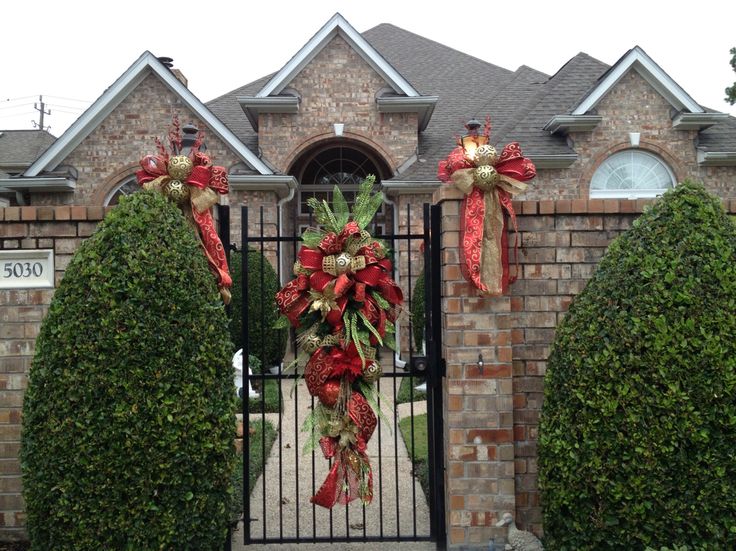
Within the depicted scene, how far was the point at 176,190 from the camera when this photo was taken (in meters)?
4.16

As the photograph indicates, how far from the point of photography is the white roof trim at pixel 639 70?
12.4 metres

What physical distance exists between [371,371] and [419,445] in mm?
3606

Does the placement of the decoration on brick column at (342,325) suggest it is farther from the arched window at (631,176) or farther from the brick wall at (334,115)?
the brick wall at (334,115)

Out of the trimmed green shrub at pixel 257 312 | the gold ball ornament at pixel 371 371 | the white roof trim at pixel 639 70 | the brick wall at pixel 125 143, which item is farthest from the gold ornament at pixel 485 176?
the brick wall at pixel 125 143

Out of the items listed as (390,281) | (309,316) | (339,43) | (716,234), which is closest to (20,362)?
(309,316)

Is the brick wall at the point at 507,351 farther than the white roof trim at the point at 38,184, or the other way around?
the white roof trim at the point at 38,184

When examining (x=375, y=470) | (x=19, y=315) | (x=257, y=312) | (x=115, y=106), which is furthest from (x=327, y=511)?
(x=115, y=106)

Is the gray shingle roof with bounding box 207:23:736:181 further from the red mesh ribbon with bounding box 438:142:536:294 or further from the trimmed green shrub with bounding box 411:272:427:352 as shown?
the red mesh ribbon with bounding box 438:142:536:294

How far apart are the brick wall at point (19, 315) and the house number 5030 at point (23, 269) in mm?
111

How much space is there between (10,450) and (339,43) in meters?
12.1

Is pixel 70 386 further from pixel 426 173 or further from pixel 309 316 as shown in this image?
pixel 426 173

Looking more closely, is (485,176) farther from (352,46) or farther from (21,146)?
(21,146)

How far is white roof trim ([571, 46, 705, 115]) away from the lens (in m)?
12.4

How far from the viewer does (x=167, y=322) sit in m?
3.68
